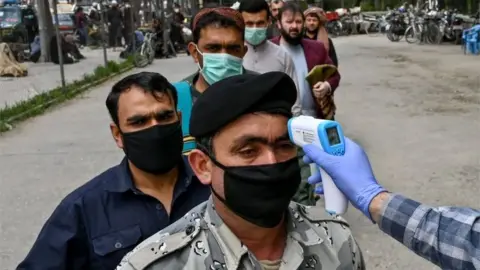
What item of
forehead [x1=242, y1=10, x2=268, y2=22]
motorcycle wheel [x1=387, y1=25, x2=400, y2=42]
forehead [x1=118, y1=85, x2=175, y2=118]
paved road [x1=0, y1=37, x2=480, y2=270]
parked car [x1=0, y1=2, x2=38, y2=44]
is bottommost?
motorcycle wheel [x1=387, y1=25, x2=400, y2=42]

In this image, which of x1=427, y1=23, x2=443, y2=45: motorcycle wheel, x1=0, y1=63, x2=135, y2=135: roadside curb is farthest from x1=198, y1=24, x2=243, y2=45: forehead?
x1=427, y1=23, x2=443, y2=45: motorcycle wheel

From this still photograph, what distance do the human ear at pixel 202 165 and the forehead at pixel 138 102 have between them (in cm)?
78

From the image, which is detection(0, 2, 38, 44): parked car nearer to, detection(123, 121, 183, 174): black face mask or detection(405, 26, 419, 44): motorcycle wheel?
detection(405, 26, 419, 44): motorcycle wheel

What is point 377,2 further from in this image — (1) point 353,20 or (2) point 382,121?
(2) point 382,121

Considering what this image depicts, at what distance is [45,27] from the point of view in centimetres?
1933

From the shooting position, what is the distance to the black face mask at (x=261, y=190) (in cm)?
171

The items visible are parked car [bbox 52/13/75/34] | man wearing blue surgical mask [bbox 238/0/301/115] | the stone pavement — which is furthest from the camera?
parked car [bbox 52/13/75/34]

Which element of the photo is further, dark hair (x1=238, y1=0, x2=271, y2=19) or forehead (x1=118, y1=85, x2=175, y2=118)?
dark hair (x1=238, y1=0, x2=271, y2=19)

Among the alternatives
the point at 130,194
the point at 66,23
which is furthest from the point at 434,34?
the point at 130,194

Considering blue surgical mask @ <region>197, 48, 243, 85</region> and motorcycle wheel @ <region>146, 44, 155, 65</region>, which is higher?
blue surgical mask @ <region>197, 48, 243, 85</region>

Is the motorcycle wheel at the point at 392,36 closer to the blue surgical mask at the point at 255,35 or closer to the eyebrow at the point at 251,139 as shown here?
the blue surgical mask at the point at 255,35

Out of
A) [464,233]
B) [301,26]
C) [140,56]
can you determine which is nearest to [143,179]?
[464,233]

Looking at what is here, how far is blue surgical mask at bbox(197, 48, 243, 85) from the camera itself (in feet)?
11.1

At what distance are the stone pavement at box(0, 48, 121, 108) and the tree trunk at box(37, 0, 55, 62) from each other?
428 mm
